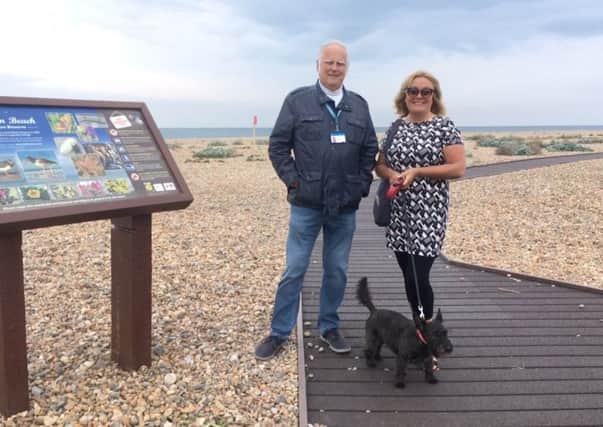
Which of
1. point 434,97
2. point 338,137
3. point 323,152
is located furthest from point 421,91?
point 323,152

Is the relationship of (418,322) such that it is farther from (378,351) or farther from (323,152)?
(323,152)

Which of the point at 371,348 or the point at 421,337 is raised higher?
the point at 421,337

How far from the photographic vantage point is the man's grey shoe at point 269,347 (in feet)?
12.6

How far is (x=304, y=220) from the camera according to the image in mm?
3656

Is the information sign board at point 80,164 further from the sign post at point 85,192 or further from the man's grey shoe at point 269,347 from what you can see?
the man's grey shoe at point 269,347

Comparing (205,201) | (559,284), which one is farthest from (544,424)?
(205,201)

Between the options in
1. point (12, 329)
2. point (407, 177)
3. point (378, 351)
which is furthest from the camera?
point (378, 351)

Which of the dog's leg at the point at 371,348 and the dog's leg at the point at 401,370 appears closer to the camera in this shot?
the dog's leg at the point at 401,370

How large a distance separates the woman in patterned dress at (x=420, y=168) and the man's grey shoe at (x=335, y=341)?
2.36 ft

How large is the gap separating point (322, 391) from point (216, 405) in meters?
0.67

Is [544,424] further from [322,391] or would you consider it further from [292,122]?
[292,122]

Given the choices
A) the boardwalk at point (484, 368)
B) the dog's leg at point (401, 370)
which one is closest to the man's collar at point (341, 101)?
the dog's leg at point (401, 370)

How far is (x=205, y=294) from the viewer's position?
525cm

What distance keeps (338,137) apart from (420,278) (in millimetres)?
1080
